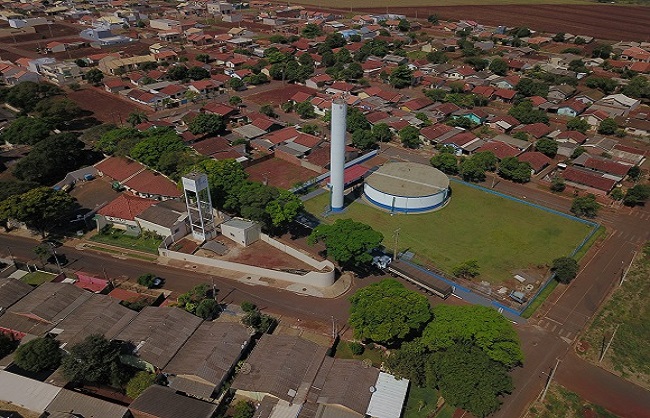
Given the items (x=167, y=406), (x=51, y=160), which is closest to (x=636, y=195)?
(x=167, y=406)

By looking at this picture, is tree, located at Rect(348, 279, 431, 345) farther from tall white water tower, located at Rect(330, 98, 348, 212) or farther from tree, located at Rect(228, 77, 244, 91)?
tree, located at Rect(228, 77, 244, 91)

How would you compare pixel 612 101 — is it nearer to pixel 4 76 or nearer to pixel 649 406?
pixel 649 406

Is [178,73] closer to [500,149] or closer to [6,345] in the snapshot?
[500,149]

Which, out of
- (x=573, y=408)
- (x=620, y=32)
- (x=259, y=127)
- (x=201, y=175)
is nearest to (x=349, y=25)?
(x=620, y=32)

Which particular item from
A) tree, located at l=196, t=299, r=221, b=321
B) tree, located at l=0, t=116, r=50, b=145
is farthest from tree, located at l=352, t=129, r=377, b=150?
tree, located at l=0, t=116, r=50, b=145

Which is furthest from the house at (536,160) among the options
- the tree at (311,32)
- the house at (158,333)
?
the tree at (311,32)

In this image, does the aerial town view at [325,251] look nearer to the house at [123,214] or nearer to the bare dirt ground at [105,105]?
the house at [123,214]
